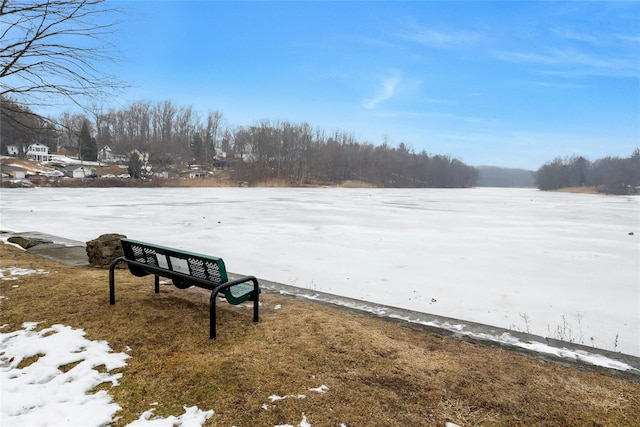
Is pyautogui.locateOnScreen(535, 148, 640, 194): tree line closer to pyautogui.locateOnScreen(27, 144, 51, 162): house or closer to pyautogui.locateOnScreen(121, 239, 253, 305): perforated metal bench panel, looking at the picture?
pyautogui.locateOnScreen(121, 239, 253, 305): perforated metal bench panel

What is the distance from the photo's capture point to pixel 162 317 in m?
4.10

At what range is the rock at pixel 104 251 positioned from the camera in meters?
6.36

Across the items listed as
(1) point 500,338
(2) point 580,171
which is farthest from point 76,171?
(2) point 580,171

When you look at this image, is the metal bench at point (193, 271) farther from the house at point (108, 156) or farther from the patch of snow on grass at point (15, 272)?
the house at point (108, 156)

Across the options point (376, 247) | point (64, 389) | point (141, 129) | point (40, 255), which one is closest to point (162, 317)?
point (64, 389)

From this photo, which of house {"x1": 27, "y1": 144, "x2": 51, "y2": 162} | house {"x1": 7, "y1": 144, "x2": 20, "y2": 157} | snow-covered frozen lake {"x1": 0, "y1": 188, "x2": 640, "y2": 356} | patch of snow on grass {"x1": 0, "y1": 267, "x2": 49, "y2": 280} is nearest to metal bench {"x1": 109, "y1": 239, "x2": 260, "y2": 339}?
patch of snow on grass {"x1": 0, "y1": 267, "x2": 49, "y2": 280}

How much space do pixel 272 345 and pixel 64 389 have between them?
5.22ft

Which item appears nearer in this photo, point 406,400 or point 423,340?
point 406,400

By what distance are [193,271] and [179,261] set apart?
0.22 m

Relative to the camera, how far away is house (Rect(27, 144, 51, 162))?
260 feet

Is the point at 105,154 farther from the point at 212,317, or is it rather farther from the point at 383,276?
the point at 212,317

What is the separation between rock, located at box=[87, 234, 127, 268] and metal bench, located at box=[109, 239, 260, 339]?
2.05 meters

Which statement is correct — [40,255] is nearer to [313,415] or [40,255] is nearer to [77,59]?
[77,59]

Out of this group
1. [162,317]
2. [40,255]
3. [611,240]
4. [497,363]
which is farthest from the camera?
[611,240]
